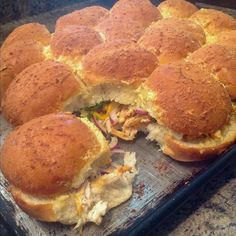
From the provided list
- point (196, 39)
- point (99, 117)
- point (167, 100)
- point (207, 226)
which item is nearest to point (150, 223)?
point (207, 226)

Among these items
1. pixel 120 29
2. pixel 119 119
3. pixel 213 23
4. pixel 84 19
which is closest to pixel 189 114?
pixel 119 119

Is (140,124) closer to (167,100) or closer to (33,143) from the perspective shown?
(167,100)

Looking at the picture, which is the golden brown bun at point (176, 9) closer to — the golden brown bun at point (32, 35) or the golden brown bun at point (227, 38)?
the golden brown bun at point (227, 38)

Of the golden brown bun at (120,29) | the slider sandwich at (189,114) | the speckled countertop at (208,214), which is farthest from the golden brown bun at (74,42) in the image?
the speckled countertop at (208,214)

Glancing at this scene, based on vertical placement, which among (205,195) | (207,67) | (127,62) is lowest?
(205,195)

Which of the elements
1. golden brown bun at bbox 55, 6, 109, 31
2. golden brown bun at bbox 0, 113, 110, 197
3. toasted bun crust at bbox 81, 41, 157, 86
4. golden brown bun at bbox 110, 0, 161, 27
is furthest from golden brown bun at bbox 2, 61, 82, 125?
golden brown bun at bbox 110, 0, 161, 27

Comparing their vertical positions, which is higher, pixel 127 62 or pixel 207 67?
pixel 127 62

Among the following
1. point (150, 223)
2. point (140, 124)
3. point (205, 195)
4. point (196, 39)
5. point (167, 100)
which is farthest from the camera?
point (196, 39)
